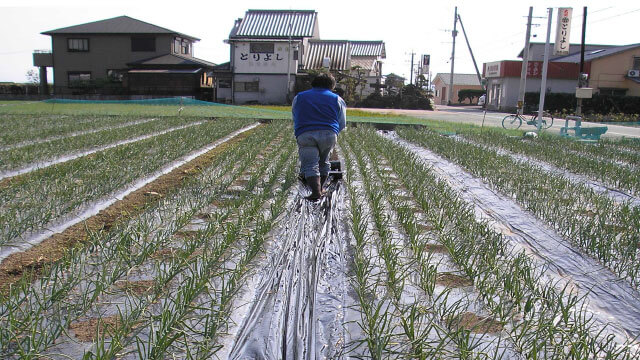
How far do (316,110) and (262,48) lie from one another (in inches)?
1119

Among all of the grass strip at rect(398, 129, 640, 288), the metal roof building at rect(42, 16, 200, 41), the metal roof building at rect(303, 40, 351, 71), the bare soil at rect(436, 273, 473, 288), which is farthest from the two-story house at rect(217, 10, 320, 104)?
the bare soil at rect(436, 273, 473, 288)

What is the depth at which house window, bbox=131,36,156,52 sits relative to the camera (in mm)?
33438

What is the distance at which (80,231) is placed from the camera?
3.77 meters

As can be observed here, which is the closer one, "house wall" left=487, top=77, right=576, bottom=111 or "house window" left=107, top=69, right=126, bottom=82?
"house window" left=107, top=69, right=126, bottom=82

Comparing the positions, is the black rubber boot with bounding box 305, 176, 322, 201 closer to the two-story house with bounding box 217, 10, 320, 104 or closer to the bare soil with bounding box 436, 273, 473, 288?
the bare soil with bounding box 436, 273, 473, 288

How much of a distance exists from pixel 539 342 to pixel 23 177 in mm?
5180

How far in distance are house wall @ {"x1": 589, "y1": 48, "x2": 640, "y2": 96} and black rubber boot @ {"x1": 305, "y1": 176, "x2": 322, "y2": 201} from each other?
34.6 m

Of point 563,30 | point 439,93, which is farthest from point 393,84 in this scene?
point 439,93

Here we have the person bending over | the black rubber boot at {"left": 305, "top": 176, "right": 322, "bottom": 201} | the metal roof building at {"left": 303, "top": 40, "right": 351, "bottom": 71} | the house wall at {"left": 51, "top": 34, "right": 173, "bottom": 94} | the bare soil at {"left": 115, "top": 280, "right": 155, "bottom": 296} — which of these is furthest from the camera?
the metal roof building at {"left": 303, "top": 40, "right": 351, "bottom": 71}

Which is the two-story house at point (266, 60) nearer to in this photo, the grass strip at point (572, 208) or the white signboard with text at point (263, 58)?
the white signboard with text at point (263, 58)

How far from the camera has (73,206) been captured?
13.9 feet

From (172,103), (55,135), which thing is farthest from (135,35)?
(55,135)

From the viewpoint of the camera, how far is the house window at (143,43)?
3344cm

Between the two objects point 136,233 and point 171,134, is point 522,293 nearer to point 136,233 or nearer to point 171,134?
point 136,233
